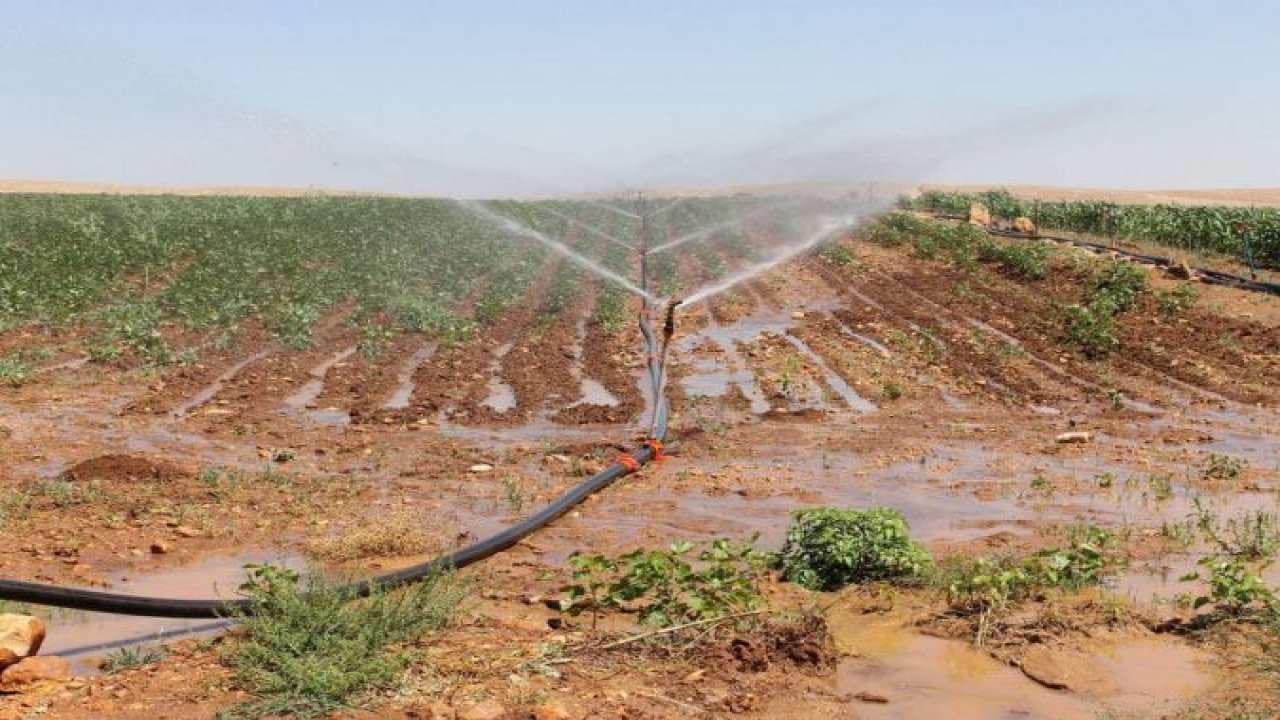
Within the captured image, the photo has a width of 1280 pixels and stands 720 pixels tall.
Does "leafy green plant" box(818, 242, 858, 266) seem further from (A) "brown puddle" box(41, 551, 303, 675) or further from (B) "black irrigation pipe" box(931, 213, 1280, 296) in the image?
(A) "brown puddle" box(41, 551, 303, 675)

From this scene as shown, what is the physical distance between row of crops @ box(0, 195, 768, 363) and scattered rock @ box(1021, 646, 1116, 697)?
1638cm

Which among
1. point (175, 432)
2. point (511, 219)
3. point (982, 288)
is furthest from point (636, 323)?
point (511, 219)

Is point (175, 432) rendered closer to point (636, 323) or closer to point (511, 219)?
point (636, 323)

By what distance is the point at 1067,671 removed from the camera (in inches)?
253

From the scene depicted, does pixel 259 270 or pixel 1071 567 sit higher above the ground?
pixel 259 270

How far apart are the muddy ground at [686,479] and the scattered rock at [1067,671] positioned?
0.02 m

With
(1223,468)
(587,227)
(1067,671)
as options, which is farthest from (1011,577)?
(587,227)

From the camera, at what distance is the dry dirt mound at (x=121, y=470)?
10875 millimetres

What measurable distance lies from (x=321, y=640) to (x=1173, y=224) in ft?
116

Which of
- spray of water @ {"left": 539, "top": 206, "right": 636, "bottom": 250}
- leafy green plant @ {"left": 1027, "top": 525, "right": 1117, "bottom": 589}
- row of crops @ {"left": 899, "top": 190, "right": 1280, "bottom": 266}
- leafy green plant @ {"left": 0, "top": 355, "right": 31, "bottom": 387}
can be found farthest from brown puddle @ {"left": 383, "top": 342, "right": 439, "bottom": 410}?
spray of water @ {"left": 539, "top": 206, "right": 636, "bottom": 250}

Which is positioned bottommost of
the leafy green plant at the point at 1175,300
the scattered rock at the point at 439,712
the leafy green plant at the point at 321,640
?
the scattered rock at the point at 439,712

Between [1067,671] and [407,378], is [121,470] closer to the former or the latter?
[407,378]

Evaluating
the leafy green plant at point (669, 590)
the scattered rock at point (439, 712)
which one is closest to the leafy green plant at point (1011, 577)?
the leafy green plant at point (669, 590)

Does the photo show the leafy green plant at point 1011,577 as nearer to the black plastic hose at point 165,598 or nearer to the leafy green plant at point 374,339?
the black plastic hose at point 165,598
